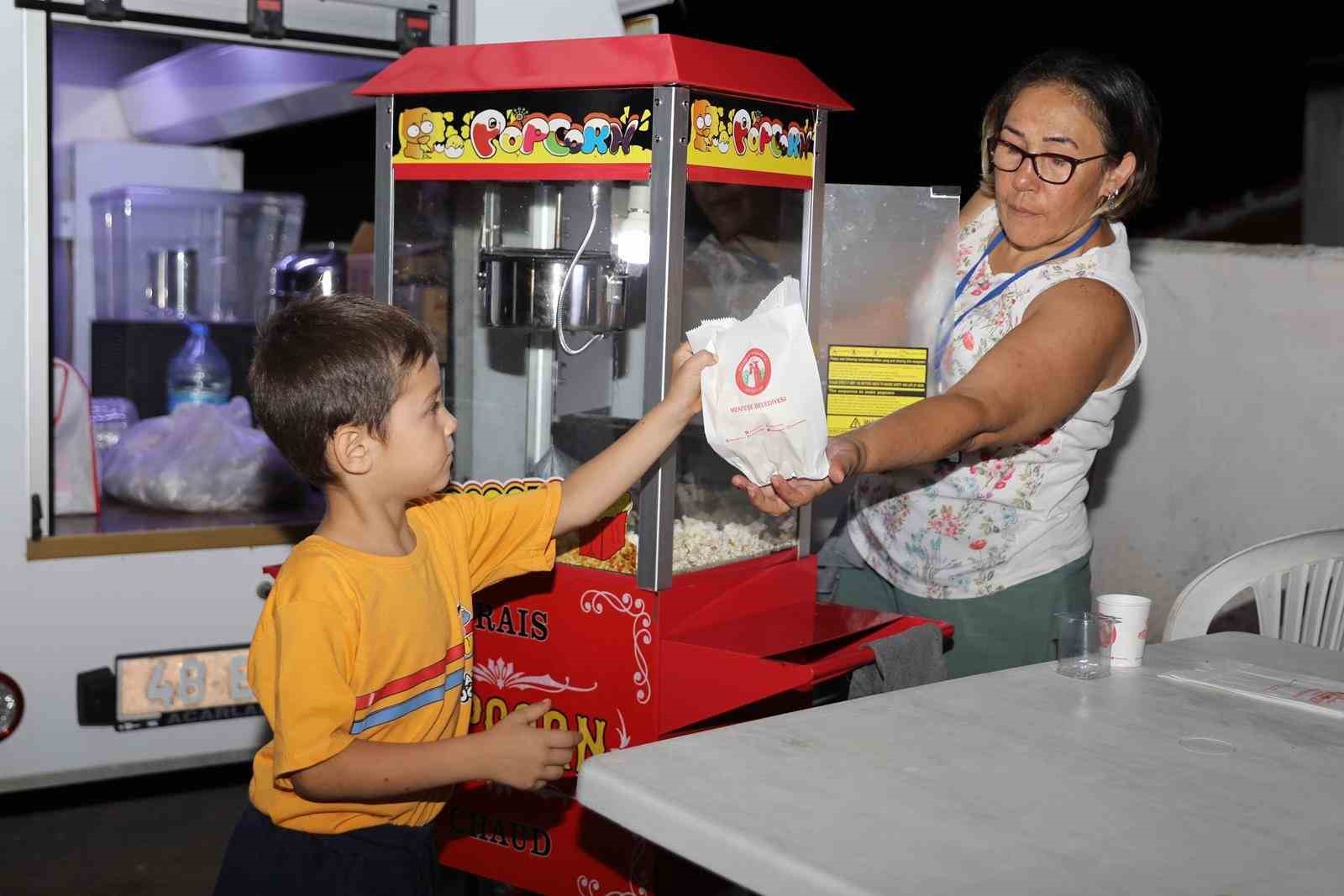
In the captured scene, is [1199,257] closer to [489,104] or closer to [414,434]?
[489,104]

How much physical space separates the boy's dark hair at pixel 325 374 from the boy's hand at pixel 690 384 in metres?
0.38

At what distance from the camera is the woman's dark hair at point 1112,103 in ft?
7.12

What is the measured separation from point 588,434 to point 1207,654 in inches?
42.8

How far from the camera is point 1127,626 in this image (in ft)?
6.15

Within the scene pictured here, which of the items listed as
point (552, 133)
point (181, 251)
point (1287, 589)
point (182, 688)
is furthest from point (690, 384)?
point (181, 251)

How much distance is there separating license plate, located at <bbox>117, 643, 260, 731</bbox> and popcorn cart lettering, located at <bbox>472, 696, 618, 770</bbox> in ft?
2.91

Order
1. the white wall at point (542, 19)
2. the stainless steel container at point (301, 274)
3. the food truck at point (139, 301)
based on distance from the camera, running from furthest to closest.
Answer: the stainless steel container at point (301, 274), the white wall at point (542, 19), the food truck at point (139, 301)

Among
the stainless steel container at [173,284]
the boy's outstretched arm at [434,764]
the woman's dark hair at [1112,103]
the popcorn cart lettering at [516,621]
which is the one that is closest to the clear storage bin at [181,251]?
the stainless steel container at [173,284]

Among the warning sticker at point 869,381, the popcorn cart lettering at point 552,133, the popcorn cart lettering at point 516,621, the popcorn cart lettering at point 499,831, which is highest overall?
the popcorn cart lettering at point 552,133

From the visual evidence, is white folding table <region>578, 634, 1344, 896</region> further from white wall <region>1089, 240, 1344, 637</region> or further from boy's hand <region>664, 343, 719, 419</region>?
white wall <region>1089, 240, 1344, 637</region>

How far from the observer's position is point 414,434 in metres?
1.75

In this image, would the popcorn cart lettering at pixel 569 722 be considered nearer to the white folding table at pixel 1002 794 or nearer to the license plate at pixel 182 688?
the white folding table at pixel 1002 794

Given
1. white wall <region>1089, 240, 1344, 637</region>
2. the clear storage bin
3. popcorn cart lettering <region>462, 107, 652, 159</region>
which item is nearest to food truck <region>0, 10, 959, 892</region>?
popcorn cart lettering <region>462, 107, 652, 159</region>

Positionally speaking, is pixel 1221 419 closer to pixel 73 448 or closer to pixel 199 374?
pixel 199 374
